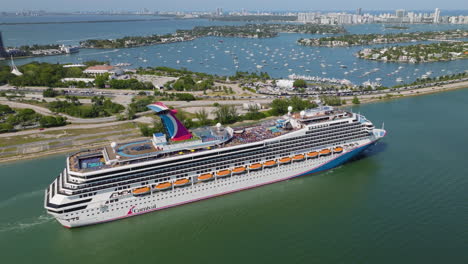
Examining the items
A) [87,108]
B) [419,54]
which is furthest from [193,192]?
[419,54]

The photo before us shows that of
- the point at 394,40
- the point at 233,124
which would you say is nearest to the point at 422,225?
the point at 233,124

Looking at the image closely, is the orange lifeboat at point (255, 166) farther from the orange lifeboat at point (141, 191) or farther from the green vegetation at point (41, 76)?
the green vegetation at point (41, 76)

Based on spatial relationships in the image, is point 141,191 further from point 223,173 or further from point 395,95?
point 395,95

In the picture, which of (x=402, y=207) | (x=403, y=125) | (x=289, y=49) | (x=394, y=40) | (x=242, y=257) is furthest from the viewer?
(x=394, y=40)

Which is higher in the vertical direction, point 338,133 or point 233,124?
point 338,133

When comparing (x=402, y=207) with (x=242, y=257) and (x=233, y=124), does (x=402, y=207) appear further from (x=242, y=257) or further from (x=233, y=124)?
(x=233, y=124)

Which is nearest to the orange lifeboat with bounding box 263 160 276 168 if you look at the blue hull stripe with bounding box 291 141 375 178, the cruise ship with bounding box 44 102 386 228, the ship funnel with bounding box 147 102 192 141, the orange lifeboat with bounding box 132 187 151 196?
the cruise ship with bounding box 44 102 386 228

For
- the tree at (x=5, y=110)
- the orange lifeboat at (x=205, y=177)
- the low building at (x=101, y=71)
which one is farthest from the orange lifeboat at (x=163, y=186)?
the low building at (x=101, y=71)

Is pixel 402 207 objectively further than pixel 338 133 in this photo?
No
